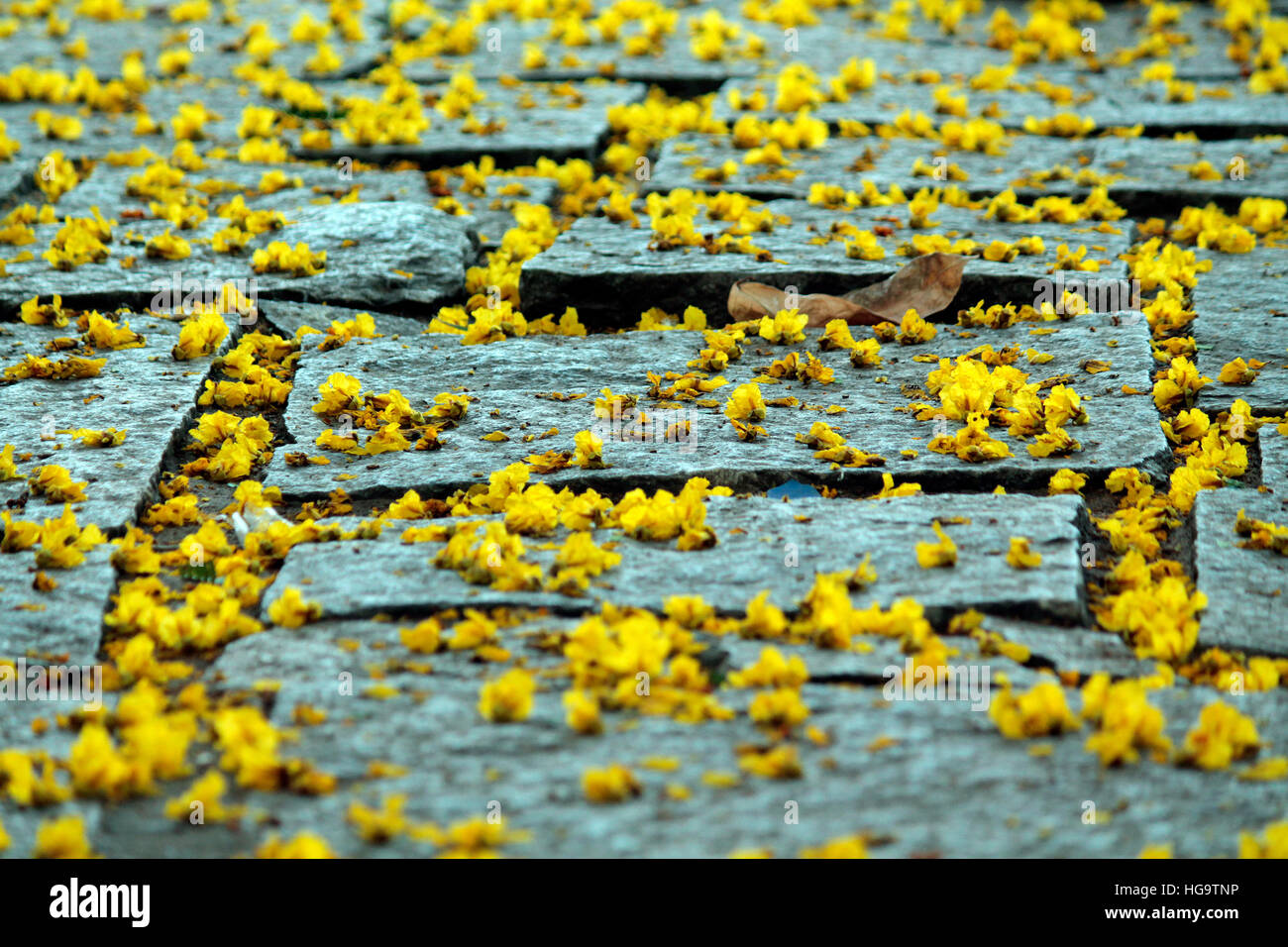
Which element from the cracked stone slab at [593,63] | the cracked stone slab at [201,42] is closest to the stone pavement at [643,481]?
the cracked stone slab at [593,63]

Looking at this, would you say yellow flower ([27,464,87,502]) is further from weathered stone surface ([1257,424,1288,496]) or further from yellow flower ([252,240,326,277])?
weathered stone surface ([1257,424,1288,496])

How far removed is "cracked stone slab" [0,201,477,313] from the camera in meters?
2.82

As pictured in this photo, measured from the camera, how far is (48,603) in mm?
1705

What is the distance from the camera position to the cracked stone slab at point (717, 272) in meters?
2.79

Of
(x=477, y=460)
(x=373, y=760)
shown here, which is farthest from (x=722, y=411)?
(x=373, y=760)

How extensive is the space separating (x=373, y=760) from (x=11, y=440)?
4.07 ft

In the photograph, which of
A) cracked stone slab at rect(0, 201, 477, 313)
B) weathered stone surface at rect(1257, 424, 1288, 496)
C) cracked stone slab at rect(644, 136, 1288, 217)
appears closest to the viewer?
weathered stone surface at rect(1257, 424, 1288, 496)

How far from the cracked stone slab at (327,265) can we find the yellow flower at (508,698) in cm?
164

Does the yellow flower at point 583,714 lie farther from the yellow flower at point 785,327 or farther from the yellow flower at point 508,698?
the yellow flower at point 785,327

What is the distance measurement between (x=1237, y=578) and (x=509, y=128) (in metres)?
3.01

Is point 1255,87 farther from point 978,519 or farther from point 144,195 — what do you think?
point 144,195

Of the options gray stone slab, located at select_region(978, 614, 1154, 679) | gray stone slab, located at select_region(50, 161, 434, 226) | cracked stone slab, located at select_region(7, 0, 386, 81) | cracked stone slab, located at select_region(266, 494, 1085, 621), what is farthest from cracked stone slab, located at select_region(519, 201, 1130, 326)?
cracked stone slab, located at select_region(7, 0, 386, 81)

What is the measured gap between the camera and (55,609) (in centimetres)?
169

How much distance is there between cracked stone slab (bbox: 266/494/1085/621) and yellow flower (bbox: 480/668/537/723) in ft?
0.86
